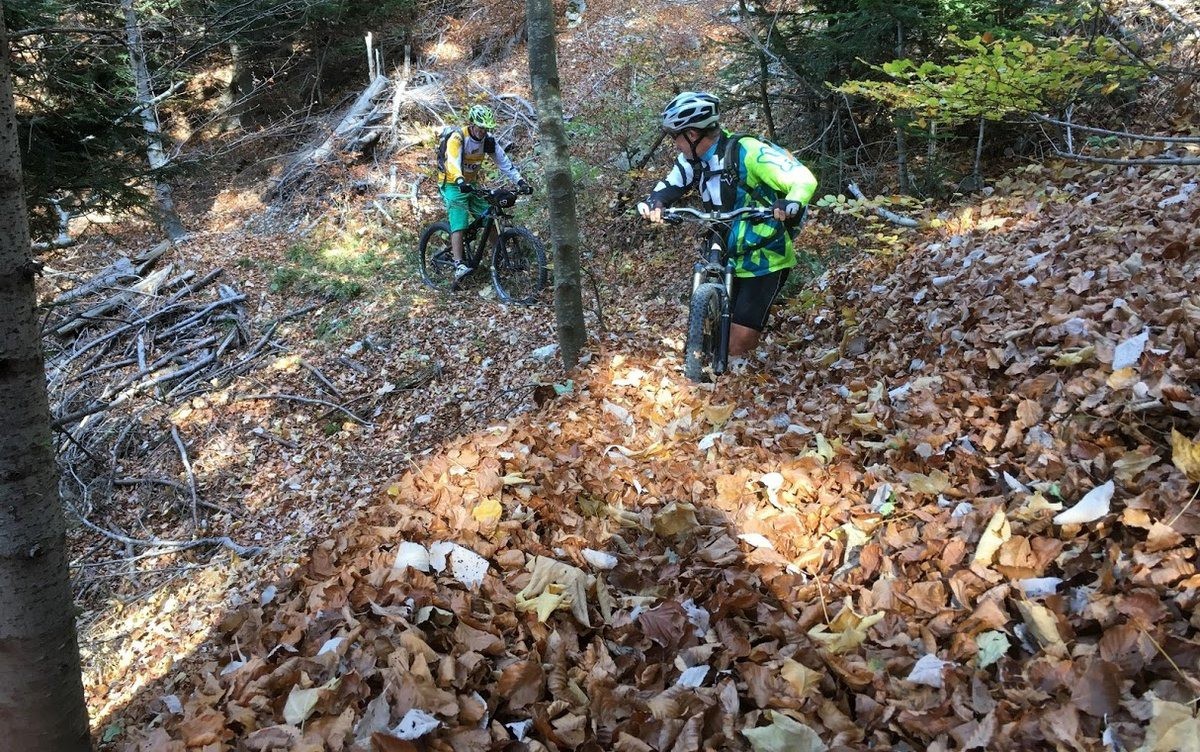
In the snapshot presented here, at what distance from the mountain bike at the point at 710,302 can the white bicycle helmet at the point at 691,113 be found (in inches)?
24.9

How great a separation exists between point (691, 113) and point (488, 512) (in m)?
3.44

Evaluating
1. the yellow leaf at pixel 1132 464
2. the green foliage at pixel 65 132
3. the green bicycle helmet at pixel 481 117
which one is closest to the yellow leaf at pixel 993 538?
the yellow leaf at pixel 1132 464

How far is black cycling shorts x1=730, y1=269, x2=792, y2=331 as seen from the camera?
18.1 ft

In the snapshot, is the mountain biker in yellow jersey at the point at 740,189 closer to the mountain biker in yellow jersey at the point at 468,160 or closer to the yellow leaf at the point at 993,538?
the yellow leaf at the point at 993,538

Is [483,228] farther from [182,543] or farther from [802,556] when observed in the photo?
[802,556]

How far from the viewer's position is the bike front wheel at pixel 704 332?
5297 millimetres

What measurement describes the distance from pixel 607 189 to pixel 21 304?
9799 millimetres

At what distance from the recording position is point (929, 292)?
17.4 ft

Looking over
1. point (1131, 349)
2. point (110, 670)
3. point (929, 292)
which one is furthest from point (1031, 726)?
point (110, 670)

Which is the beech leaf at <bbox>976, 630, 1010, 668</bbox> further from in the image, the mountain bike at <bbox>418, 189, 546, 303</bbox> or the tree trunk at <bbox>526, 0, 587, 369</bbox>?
the mountain bike at <bbox>418, 189, 546, 303</bbox>

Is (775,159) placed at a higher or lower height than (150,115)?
lower

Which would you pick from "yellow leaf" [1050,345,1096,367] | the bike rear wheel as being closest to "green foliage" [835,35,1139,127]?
"yellow leaf" [1050,345,1096,367]

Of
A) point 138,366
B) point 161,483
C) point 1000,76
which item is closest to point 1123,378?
point 1000,76

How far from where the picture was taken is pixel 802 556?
2.96m
